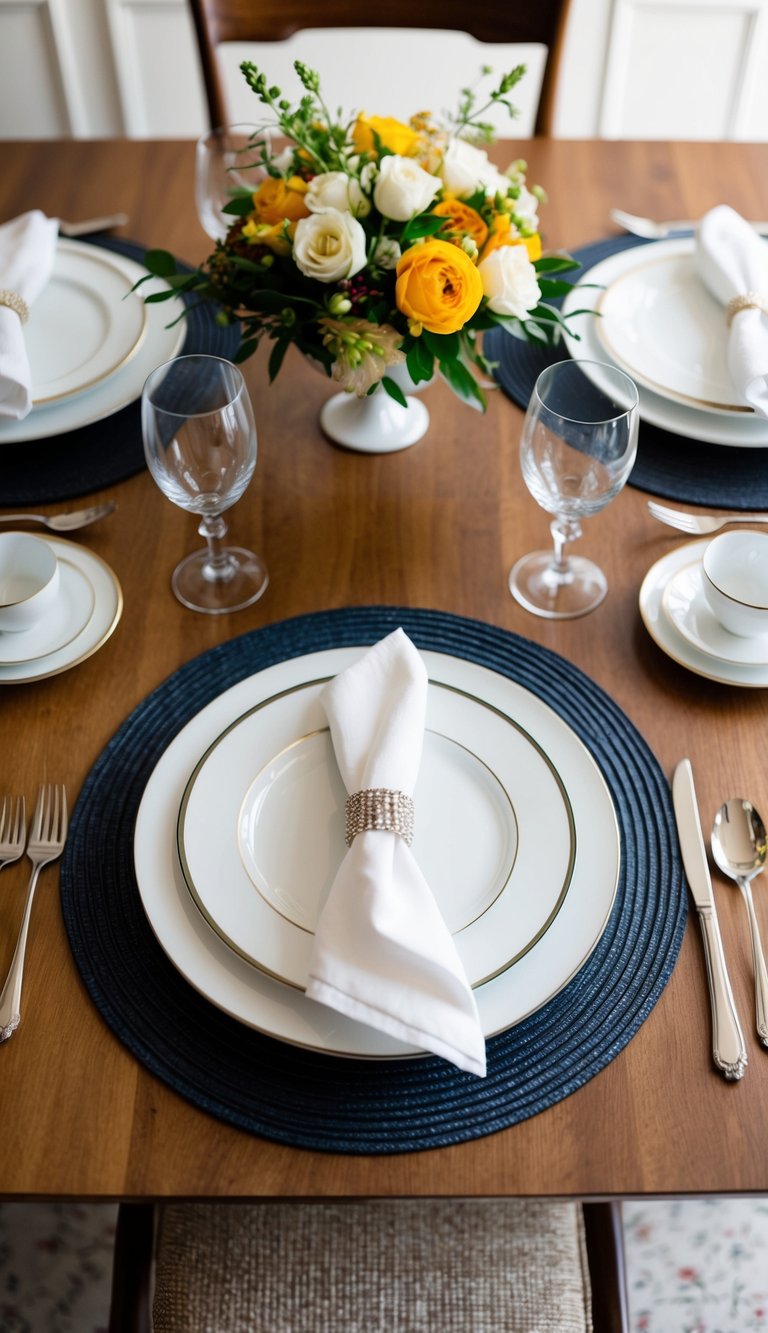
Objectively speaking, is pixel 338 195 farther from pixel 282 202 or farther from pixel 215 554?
pixel 215 554

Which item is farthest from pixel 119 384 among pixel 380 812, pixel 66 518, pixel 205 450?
pixel 380 812

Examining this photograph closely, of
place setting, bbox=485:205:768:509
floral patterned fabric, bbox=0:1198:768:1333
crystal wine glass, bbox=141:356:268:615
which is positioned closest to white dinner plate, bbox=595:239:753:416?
place setting, bbox=485:205:768:509

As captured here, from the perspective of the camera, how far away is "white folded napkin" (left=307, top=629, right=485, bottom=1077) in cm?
67

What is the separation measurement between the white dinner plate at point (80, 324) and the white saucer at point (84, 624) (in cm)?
20

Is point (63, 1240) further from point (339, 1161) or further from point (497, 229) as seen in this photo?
point (497, 229)

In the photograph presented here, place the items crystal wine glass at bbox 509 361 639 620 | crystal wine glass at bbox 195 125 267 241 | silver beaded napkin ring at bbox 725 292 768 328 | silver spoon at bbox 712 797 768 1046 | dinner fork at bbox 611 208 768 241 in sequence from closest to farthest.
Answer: silver spoon at bbox 712 797 768 1046 < crystal wine glass at bbox 509 361 639 620 < silver beaded napkin ring at bbox 725 292 768 328 < crystal wine glass at bbox 195 125 267 241 < dinner fork at bbox 611 208 768 241

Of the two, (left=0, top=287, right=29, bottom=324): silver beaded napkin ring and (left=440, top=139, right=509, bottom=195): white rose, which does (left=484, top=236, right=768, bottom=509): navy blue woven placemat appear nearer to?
(left=440, top=139, right=509, bottom=195): white rose

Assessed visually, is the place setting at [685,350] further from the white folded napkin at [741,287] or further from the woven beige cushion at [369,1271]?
the woven beige cushion at [369,1271]

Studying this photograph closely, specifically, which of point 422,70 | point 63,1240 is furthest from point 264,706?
point 422,70

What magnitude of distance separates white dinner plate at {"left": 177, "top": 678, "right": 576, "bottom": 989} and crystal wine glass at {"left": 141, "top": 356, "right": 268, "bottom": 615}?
0.17m

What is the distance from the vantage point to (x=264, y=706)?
0.86 metres

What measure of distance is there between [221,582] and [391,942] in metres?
0.43

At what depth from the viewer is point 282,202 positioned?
3.21 feet

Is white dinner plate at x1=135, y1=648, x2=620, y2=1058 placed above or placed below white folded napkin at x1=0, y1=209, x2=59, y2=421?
below
